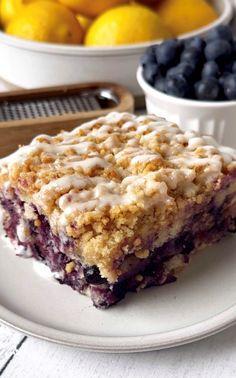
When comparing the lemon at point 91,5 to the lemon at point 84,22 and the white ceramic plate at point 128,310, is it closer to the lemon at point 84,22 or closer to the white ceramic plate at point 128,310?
the lemon at point 84,22

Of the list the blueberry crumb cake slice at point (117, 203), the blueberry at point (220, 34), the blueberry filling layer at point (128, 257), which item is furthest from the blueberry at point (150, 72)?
the blueberry filling layer at point (128, 257)

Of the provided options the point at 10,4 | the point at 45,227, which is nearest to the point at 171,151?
the point at 45,227

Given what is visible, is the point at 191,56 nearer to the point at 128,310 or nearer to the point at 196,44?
the point at 196,44

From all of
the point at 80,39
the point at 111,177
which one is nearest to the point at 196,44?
the point at 80,39

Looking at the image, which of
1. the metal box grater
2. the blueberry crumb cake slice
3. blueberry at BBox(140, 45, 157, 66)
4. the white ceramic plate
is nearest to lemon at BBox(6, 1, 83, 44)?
the metal box grater

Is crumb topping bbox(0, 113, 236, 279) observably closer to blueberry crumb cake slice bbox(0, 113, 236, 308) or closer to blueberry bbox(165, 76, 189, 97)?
blueberry crumb cake slice bbox(0, 113, 236, 308)

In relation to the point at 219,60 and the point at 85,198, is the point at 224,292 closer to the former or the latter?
the point at 85,198
